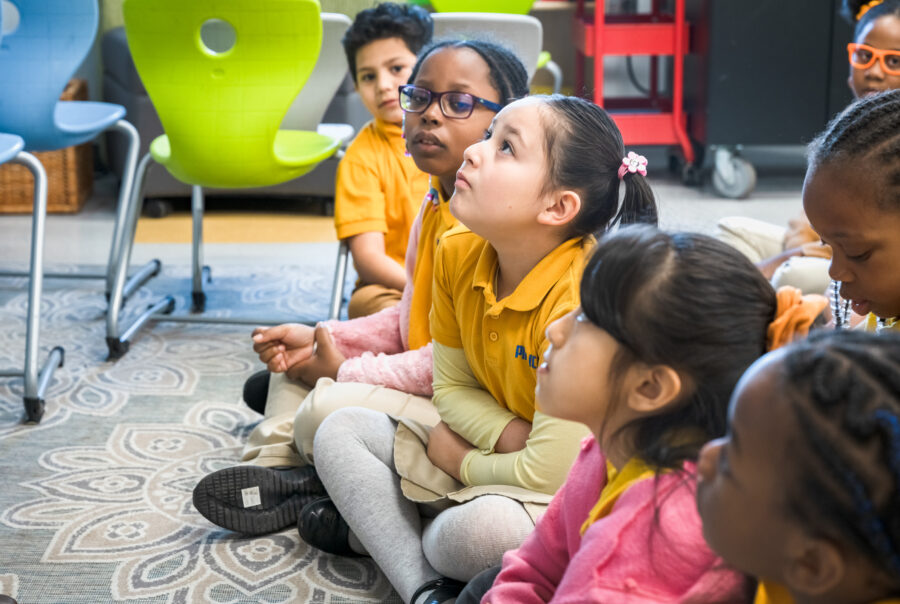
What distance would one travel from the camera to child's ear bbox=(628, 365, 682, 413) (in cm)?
82

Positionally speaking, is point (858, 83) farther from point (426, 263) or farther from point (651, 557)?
point (651, 557)

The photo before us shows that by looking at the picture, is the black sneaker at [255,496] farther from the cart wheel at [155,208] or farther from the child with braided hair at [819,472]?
the cart wheel at [155,208]

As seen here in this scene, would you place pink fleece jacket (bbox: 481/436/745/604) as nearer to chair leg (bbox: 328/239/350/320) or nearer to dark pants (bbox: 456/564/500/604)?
dark pants (bbox: 456/564/500/604)

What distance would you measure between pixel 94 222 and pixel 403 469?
2349 millimetres

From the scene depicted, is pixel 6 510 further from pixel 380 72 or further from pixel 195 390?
pixel 380 72

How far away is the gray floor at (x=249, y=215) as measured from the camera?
119 inches

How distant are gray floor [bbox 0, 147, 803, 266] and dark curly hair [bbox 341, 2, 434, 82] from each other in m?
0.89

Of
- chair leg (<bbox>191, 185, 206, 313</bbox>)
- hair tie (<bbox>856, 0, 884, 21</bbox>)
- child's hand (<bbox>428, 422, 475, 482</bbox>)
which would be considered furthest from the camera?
chair leg (<bbox>191, 185, 206, 313</bbox>)

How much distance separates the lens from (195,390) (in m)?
2.08

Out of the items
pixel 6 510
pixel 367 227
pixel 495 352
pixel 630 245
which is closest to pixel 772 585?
pixel 630 245

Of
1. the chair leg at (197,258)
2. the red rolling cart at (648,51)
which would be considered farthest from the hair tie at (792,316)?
the red rolling cart at (648,51)

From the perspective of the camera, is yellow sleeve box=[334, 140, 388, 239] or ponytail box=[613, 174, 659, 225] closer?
ponytail box=[613, 174, 659, 225]

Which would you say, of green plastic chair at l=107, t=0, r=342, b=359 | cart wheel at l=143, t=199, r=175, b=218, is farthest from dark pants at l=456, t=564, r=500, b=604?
cart wheel at l=143, t=199, r=175, b=218

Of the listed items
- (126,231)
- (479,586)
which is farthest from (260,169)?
(479,586)
